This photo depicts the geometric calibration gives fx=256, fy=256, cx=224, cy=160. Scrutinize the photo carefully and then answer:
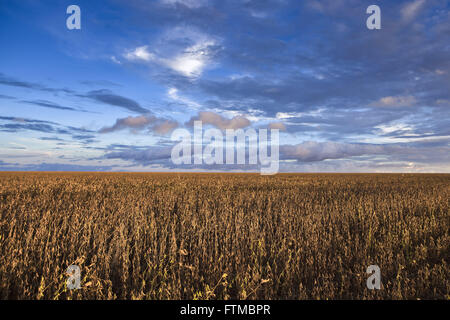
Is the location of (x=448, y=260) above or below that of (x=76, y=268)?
below

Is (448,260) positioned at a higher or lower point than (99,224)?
lower

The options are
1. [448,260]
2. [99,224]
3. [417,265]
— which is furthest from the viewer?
[99,224]

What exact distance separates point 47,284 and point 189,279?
6.24ft

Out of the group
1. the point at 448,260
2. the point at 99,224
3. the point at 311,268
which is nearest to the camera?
the point at 311,268

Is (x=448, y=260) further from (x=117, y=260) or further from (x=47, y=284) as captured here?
(x=47, y=284)

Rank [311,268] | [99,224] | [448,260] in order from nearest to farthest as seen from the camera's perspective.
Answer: [311,268] → [448,260] → [99,224]
